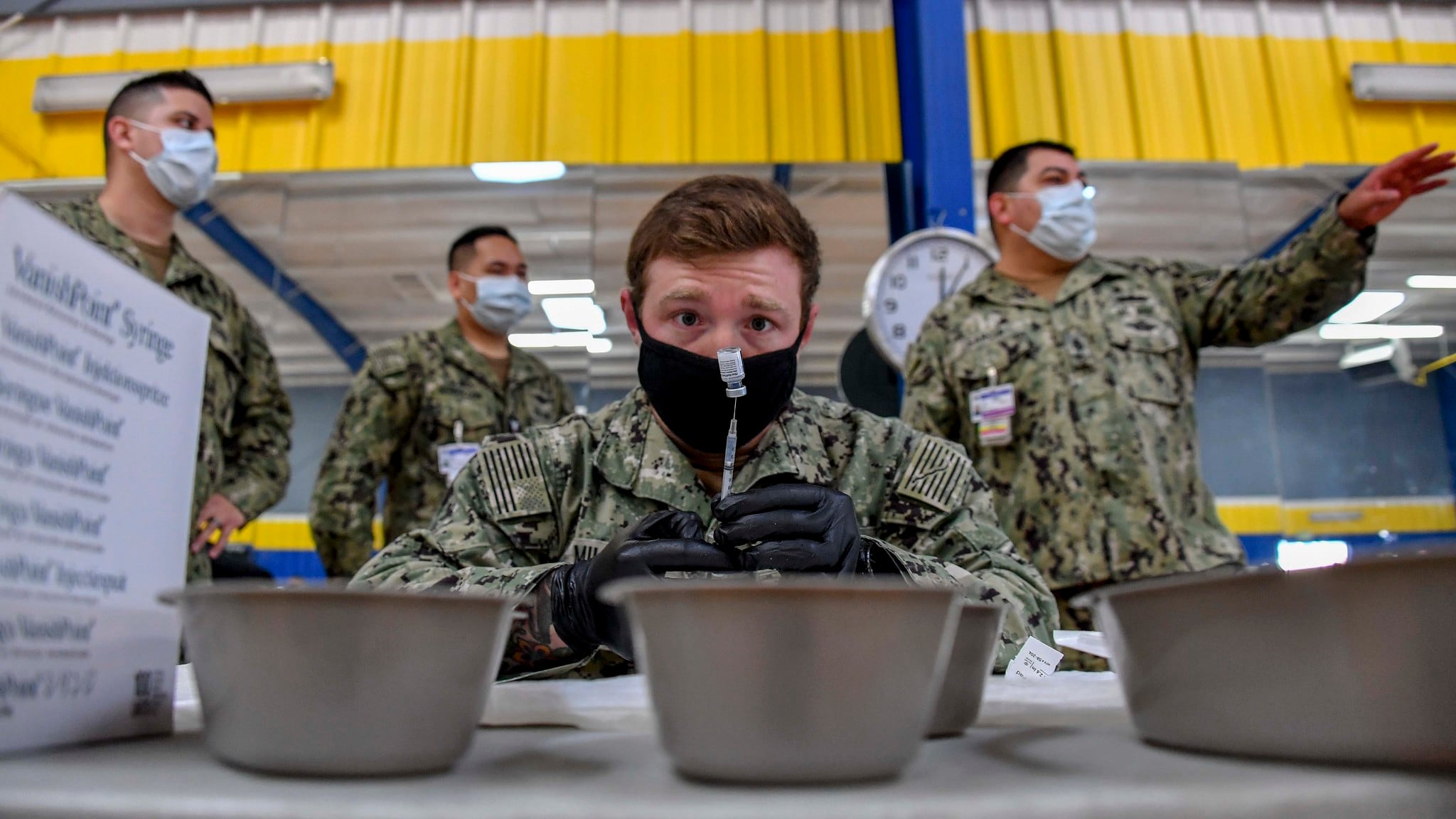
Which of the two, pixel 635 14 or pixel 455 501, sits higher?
pixel 635 14

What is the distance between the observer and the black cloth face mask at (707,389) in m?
1.13

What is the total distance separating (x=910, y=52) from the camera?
3650 mm

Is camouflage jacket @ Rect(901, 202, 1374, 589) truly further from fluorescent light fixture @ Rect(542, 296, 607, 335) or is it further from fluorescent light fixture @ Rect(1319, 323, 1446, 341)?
fluorescent light fixture @ Rect(1319, 323, 1446, 341)

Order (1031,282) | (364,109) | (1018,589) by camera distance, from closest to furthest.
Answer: (1018,589) < (1031,282) < (364,109)

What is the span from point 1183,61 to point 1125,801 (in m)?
4.97

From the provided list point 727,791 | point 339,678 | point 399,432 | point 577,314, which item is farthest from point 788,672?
point 577,314

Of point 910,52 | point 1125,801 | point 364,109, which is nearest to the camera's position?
point 1125,801

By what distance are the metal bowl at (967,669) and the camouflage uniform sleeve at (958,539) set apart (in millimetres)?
491

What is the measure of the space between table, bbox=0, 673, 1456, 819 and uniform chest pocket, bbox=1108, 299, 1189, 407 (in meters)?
2.00

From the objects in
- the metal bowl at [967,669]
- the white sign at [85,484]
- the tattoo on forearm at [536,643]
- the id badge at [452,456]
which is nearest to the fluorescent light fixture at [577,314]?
Answer: the id badge at [452,456]

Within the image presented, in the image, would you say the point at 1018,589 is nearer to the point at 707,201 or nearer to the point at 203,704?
the point at 707,201

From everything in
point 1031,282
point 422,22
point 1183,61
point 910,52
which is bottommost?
point 1031,282

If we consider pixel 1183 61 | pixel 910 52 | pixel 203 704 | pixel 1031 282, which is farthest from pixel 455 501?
pixel 1183 61

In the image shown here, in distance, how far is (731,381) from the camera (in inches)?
43.3
